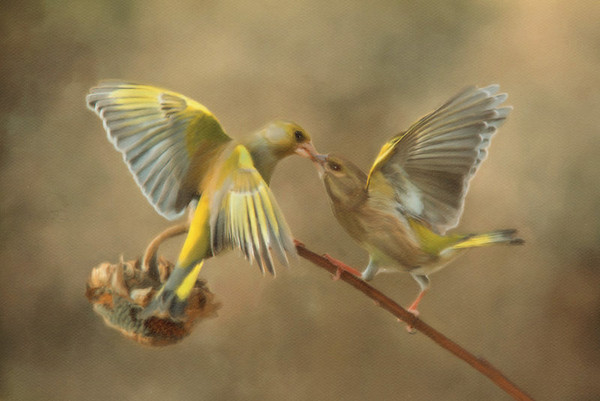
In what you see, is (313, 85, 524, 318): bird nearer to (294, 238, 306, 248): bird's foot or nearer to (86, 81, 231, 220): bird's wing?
(294, 238, 306, 248): bird's foot

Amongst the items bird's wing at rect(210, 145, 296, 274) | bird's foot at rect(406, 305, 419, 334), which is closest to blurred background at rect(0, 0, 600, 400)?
bird's foot at rect(406, 305, 419, 334)

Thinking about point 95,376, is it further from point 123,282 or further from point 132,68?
point 132,68

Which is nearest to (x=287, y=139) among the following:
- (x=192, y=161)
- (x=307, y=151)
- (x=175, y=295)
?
(x=307, y=151)

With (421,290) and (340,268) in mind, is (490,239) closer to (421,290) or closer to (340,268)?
(421,290)

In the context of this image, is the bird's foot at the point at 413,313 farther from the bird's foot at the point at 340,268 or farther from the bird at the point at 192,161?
the bird at the point at 192,161

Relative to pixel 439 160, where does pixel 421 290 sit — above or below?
below

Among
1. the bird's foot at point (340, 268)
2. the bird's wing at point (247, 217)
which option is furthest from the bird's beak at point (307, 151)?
the bird's foot at point (340, 268)

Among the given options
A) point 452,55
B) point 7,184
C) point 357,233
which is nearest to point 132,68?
point 7,184
